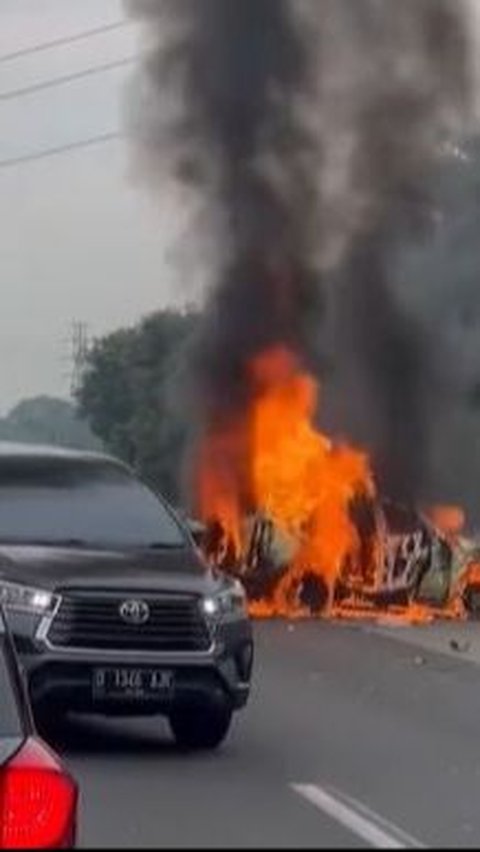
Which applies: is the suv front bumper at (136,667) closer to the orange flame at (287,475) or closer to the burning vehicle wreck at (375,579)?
the burning vehicle wreck at (375,579)

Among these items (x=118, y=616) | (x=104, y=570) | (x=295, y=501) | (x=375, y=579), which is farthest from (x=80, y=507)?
(x=295, y=501)

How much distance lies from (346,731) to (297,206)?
20618mm

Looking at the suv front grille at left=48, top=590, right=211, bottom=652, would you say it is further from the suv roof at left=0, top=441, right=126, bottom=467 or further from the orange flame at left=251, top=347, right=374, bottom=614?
the orange flame at left=251, top=347, right=374, bottom=614

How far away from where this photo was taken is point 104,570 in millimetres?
14930

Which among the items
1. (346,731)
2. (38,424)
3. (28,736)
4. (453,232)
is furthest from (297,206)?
(38,424)

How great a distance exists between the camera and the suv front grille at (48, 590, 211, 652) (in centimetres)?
1475

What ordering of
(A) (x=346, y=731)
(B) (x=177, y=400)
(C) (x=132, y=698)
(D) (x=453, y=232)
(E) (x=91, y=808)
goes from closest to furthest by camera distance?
(E) (x=91, y=808) < (C) (x=132, y=698) < (A) (x=346, y=731) < (B) (x=177, y=400) < (D) (x=453, y=232)

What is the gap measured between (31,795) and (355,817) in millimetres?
5866

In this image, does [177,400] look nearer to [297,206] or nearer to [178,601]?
[297,206]

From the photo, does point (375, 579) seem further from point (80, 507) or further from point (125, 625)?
point (125, 625)

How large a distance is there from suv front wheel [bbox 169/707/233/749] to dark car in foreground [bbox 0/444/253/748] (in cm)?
1

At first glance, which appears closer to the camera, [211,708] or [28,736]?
[28,736]

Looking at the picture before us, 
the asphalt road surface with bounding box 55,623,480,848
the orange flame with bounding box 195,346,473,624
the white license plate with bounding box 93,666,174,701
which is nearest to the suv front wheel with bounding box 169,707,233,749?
the asphalt road surface with bounding box 55,623,480,848

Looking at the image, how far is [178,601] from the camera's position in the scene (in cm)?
1491
